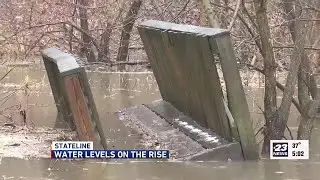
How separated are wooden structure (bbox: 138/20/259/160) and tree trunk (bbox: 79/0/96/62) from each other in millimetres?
7091

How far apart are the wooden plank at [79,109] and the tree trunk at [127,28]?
9101 mm

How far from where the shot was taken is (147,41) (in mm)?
9445

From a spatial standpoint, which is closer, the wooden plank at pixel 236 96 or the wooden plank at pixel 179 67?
the wooden plank at pixel 236 96

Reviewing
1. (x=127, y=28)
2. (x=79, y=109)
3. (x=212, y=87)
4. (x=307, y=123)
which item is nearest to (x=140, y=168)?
(x=79, y=109)

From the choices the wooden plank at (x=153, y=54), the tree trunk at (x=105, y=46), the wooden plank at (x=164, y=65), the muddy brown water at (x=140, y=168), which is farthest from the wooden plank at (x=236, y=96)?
the tree trunk at (x=105, y=46)

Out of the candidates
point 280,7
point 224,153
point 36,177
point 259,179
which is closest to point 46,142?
point 36,177

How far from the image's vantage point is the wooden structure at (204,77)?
252 inches

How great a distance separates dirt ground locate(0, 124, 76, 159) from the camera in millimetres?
6844

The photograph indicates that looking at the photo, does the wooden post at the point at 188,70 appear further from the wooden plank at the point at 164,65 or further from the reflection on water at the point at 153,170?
the reflection on water at the point at 153,170

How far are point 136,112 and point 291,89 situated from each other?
334cm

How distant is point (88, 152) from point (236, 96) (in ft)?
6.06

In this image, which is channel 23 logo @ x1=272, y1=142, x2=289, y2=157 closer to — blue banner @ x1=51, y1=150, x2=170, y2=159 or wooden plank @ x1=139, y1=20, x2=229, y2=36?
blue banner @ x1=51, y1=150, x2=170, y2=159

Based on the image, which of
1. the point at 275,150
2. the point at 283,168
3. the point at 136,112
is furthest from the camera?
the point at 136,112

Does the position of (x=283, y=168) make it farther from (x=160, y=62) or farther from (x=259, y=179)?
(x=160, y=62)
